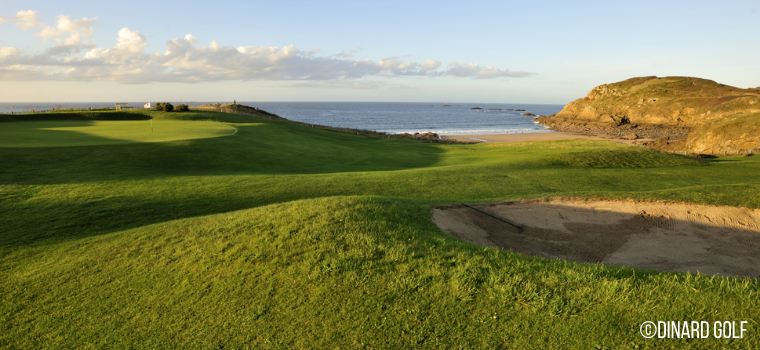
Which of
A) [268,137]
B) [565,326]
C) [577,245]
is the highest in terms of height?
[268,137]

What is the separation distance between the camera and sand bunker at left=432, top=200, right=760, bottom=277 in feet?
32.3

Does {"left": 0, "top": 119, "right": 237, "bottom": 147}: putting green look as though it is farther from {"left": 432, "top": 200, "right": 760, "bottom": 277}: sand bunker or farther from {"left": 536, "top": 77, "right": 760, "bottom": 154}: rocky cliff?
{"left": 536, "top": 77, "right": 760, "bottom": 154}: rocky cliff

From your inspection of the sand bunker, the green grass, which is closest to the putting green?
the green grass

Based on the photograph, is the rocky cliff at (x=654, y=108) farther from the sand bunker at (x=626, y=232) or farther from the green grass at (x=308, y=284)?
the green grass at (x=308, y=284)

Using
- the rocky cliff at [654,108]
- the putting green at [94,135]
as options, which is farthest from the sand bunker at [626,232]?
the rocky cliff at [654,108]

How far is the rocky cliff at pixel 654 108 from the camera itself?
3378 inches

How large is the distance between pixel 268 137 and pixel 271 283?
28248 millimetres

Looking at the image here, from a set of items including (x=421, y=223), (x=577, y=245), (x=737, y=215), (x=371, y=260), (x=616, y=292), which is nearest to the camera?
(x=616, y=292)

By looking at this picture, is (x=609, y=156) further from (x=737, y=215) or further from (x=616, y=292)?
(x=616, y=292)

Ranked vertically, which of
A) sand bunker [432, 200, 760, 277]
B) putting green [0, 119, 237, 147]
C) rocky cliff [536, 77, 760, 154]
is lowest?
sand bunker [432, 200, 760, 277]

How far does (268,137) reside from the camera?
108 feet

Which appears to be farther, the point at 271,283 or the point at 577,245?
the point at 577,245

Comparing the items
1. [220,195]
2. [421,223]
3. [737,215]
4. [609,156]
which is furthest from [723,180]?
[220,195]

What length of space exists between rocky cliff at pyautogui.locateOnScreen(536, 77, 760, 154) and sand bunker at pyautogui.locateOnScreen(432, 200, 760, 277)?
47.5 metres
